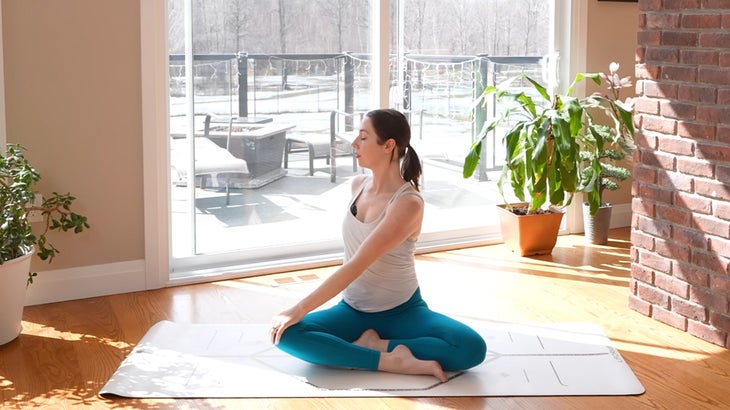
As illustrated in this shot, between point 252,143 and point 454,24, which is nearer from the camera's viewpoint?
point 252,143

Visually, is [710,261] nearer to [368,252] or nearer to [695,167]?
[695,167]

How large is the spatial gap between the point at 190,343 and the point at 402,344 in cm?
86

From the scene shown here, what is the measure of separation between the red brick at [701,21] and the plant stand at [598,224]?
71.8 inches

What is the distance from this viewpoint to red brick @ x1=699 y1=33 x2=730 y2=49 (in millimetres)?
3455

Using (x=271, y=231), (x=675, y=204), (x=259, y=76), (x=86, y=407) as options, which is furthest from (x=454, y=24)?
(x=86, y=407)

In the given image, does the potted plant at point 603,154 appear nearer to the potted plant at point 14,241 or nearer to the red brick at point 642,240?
the red brick at point 642,240

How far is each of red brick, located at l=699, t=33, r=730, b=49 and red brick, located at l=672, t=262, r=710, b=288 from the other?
84 centimetres

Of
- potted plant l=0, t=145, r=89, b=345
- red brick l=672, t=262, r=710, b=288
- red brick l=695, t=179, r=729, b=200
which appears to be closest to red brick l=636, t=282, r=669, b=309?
red brick l=672, t=262, r=710, b=288

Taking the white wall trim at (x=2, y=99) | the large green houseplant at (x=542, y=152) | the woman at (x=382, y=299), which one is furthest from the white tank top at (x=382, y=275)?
the large green houseplant at (x=542, y=152)

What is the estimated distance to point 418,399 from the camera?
308cm

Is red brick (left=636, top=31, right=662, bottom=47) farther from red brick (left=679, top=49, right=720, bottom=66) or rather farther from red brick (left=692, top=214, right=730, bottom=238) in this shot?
red brick (left=692, top=214, right=730, bottom=238)

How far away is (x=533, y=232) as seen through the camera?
5.09 m

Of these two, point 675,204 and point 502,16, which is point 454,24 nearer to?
point 502,16

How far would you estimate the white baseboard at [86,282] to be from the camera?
4.18 m
